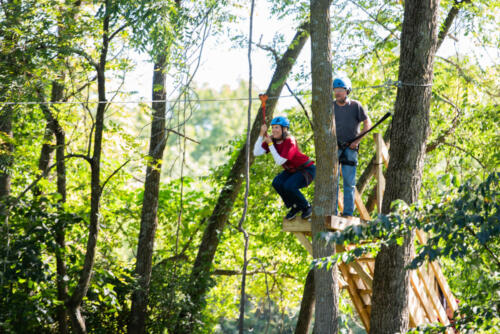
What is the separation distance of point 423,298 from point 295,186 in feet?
6.48

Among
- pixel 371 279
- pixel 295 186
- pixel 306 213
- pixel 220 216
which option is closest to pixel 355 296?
pixel 371 279

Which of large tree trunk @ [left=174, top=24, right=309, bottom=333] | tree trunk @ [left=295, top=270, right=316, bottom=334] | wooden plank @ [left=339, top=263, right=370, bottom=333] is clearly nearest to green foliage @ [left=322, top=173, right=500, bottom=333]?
wooden plank @ [left=339, top=263, right=370, bottom=333]

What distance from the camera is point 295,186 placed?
492 centimetres

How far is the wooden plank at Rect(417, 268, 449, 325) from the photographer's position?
544cm

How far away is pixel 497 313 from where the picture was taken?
351 centimetres

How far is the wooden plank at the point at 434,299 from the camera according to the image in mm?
5438

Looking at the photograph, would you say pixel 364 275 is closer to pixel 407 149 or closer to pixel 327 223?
pixel 407 149

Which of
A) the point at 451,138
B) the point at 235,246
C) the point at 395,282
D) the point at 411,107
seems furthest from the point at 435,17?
the point at 235,246

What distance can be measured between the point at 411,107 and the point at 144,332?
186 inches

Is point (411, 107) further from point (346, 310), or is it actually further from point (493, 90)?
point (493, 90)

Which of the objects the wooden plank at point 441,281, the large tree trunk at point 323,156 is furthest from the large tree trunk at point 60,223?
the wooden plank at point 441,281

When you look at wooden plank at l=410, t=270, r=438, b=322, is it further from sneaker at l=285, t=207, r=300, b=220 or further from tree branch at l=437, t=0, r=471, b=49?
tree branch at l=437, t=0, r=471, b=49

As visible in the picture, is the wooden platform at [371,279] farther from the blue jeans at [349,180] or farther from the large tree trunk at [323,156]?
the large tree trunk at [323,156]

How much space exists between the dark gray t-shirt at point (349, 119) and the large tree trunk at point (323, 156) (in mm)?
921
